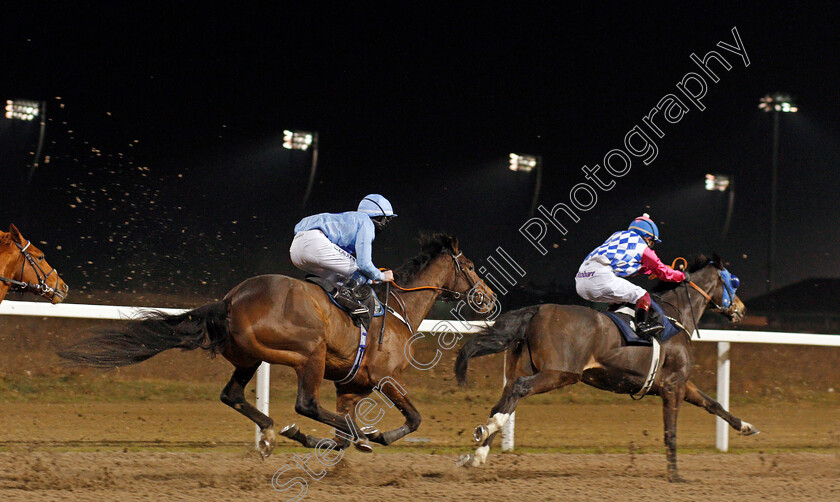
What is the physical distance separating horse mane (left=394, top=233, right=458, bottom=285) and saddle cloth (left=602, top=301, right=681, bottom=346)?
3.71ft

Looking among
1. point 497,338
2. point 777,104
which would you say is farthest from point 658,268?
point 777,104

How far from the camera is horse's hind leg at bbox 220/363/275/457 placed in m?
4.23

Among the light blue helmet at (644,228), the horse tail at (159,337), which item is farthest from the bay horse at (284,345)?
the light blue helmet at (644,228)

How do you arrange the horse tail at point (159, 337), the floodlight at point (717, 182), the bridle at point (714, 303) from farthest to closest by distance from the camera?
the floodlight at point (717, 182), the bridle at point (714, 303), the horse tail at point (159, 337)

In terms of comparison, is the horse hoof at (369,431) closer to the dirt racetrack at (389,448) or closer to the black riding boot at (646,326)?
the dirt racetrack at (389,448)

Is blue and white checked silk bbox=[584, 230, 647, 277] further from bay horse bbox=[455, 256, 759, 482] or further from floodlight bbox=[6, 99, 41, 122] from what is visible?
floodlight bbox=[6, 99, 41, 122]

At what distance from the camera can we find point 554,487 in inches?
171

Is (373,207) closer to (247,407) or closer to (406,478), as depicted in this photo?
(247,407)

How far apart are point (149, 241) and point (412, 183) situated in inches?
227

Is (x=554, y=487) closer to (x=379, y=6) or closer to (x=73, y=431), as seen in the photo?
(x=73, y=431)

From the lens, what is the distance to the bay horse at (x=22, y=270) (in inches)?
189

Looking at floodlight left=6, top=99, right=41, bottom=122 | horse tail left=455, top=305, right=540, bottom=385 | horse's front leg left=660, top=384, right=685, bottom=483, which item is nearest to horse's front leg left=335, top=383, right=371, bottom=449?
horse tail left=455, top=305, right=540, bottom=385

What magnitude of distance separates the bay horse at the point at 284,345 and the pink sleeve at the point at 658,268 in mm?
1765

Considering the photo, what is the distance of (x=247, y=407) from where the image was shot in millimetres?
4371
